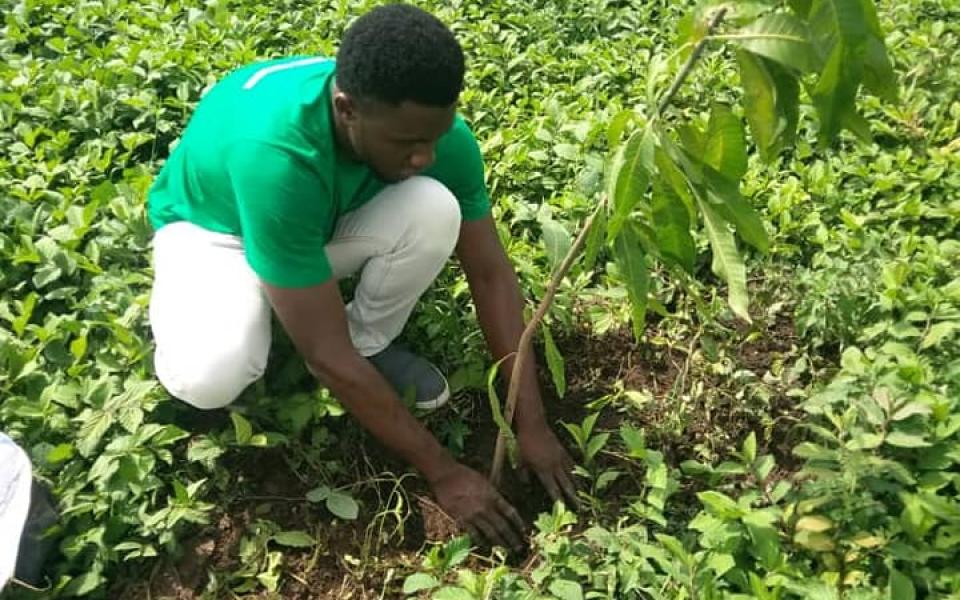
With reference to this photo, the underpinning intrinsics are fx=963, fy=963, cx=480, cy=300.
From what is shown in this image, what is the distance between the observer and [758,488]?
83.2 inches

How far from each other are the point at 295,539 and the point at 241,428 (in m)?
0.27

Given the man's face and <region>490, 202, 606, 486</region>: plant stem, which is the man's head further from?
<region>490, 202, 606, 486</region>: plant stem

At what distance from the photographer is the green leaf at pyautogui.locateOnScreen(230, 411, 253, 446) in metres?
2.10

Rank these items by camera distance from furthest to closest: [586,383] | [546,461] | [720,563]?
1. [586,383]
2. [546,461]
3. [720,563]

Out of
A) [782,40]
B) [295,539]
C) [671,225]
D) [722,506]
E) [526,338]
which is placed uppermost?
[782,40]

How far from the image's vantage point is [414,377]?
235 centimetres

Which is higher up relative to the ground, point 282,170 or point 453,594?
point 282,170

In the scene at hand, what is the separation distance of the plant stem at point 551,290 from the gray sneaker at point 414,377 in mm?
232

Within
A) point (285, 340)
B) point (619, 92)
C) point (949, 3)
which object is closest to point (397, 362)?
point (285, 340)

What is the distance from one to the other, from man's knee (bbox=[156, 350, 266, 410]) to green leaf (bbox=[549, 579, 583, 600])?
0.81m

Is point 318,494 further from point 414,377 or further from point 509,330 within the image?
point 509,330

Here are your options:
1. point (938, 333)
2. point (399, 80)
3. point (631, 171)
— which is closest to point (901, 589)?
point (938, 333)

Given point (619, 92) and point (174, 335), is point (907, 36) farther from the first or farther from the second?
point (174, 335)

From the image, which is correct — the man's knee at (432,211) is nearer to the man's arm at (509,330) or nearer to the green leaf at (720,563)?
the man's arm at (509,330)
